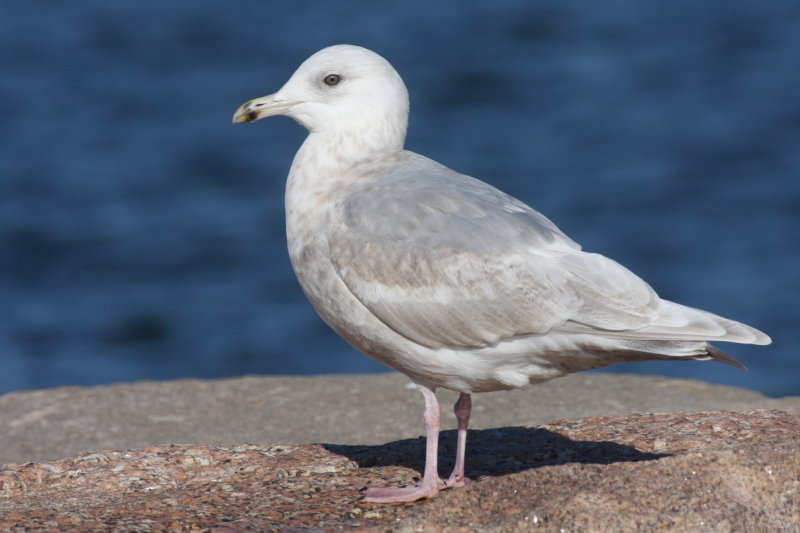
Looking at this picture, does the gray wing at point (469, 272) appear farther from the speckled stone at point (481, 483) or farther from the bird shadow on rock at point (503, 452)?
the bird shadow on rock at point (503, 452)

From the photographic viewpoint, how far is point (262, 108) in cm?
633

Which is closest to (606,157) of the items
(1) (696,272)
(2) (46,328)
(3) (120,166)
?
(1) (696,272)

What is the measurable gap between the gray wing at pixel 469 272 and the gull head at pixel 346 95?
1.97ft

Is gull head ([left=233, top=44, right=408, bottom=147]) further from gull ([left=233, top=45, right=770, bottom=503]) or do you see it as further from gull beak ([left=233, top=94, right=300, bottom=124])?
gull ([left=233, top=45, right=770, bottom=503])

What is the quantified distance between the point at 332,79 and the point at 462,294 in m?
1.41

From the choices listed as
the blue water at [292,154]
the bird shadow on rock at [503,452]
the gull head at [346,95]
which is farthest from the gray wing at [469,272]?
the blue water at [292,154]

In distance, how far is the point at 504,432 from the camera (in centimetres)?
668

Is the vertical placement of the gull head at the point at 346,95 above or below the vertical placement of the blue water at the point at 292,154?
below

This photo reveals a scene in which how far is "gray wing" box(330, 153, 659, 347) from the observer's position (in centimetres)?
531

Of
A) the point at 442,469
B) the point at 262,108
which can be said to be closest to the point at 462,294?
the point at 442,469

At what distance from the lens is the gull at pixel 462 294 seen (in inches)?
208

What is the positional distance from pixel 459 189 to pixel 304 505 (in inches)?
61.3

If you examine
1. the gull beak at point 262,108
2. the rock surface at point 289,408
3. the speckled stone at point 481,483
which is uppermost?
the gull beak at point 262,108

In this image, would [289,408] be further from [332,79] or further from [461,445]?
[332,79]
